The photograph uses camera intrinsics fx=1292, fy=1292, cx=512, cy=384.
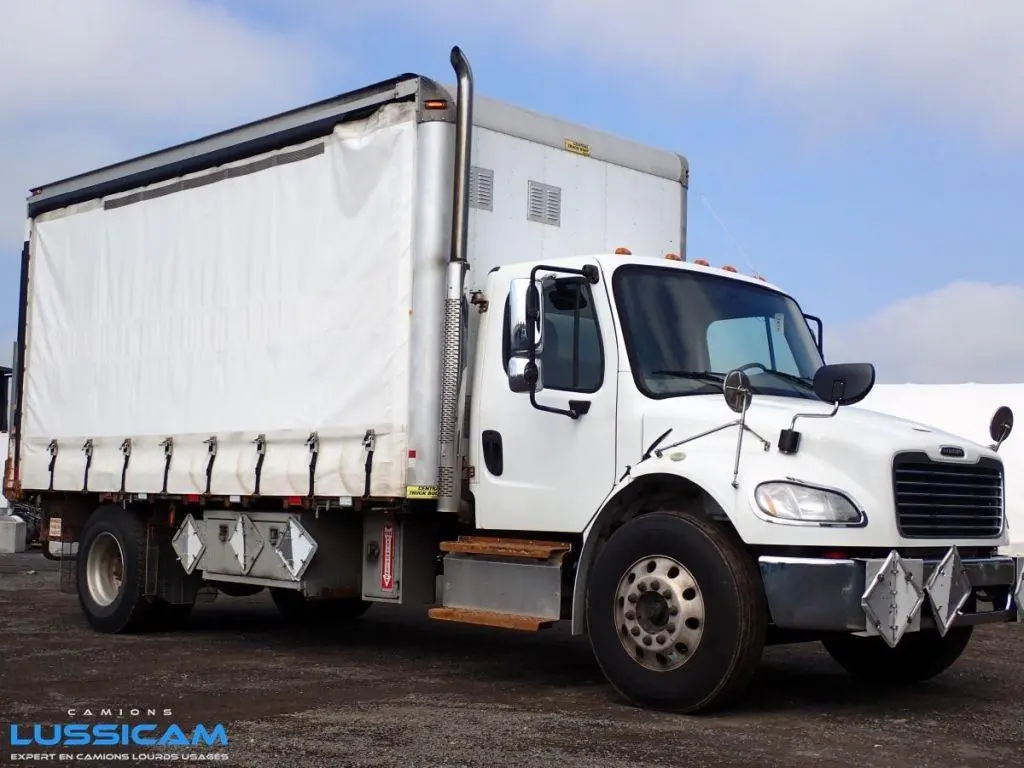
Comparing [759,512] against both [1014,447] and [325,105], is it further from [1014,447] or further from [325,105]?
[1014,447]

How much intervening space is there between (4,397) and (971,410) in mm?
16148

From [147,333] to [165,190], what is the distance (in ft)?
4.31

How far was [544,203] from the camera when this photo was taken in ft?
32.1

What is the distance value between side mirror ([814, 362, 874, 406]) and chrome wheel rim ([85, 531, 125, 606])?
727cm

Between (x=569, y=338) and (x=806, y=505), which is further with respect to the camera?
(x=569, y=338)

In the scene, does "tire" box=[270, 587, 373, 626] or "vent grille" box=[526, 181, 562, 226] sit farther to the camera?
"tire" box=[270, 587, 373, 626]

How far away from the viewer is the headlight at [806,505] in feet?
23.0

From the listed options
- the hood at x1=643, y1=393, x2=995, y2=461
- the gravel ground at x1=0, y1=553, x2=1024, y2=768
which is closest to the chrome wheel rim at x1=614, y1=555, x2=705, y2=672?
the gravel ground at x1=0, y1=553, x2=1024, y2=768

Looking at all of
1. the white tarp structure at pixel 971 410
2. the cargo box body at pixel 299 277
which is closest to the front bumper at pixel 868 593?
the cargo box body at pixel 299 277

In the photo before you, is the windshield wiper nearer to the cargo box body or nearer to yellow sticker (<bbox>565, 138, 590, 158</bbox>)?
the cargo box body

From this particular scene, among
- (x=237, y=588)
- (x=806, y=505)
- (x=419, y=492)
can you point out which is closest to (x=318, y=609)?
(x=237, y=588)

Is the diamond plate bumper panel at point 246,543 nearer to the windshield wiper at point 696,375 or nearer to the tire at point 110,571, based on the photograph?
the tire at point 110,571

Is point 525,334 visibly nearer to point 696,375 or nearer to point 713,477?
point 696,375

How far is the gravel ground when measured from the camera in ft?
20.6
